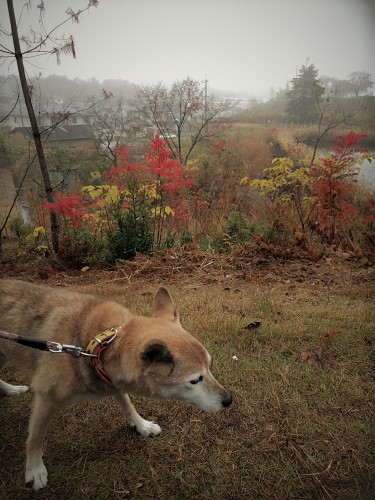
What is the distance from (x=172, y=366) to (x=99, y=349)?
1.62ft

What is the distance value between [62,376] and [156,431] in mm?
886

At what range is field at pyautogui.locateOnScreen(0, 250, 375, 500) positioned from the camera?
2.01 metres

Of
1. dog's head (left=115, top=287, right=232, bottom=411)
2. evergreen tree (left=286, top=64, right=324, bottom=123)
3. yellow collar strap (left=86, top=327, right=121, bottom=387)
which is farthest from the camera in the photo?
evergreen tree (left=286, top=64, right=324, bottom=123)

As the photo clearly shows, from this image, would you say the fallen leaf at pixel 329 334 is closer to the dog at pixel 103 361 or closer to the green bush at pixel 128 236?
the dog at pixel 103 361

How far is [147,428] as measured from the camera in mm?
2404

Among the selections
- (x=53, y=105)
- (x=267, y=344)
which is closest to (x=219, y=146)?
(x=53, y=105)

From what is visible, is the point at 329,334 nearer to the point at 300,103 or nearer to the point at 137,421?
the point at 137,421

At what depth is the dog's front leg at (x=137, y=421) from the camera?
2398 millimetres

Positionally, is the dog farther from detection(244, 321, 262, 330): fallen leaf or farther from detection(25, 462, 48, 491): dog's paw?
detection(244, 321, 262, 330): fallen leaf

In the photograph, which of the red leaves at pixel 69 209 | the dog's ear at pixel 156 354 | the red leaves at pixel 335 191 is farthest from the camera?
the red leaves at pixel 335 191

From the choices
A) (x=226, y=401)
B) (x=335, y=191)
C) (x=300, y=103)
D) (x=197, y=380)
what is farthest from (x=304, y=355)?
(x=300, y=103)

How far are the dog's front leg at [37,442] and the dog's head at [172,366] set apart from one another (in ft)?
2.17

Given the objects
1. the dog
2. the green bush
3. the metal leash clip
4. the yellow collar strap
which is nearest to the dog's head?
the dog

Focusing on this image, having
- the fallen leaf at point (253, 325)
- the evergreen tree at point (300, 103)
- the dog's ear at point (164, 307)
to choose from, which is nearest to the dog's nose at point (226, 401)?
the dog's ear at point (164, 307)
